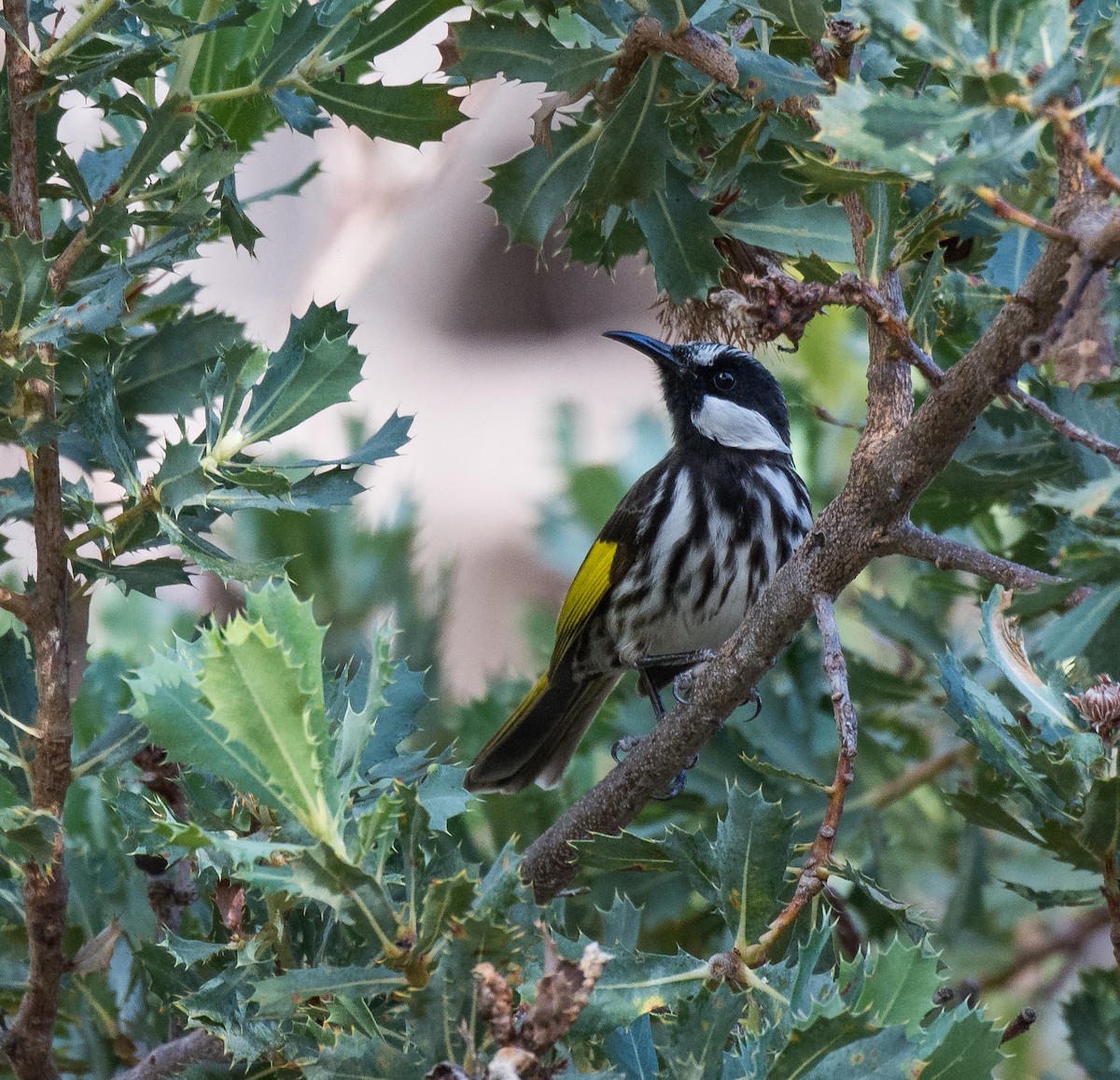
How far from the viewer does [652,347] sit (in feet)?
11.1

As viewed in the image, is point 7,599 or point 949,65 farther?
point 7,599

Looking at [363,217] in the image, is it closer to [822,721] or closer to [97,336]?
[822,721]

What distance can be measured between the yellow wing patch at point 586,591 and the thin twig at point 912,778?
826 millimetres

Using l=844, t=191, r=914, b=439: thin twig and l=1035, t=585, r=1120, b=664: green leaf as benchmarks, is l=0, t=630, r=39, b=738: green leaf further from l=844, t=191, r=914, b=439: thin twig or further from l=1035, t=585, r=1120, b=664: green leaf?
l=1035, t=585, r=1120, b=664: green leaf

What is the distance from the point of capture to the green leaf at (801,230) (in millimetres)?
1830

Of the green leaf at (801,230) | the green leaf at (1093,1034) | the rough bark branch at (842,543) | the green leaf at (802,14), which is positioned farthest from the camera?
the green leaf at (1093,1034)

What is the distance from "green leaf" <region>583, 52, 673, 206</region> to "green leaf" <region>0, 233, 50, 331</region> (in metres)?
0.68

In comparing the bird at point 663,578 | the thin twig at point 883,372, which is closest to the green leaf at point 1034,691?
the thin twig at point 883,372

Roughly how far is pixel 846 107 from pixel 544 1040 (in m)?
0.74

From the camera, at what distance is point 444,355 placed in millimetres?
8719

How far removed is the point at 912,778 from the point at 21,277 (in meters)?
1.88

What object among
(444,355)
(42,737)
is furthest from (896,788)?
(444,355)

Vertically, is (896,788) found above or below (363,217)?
below

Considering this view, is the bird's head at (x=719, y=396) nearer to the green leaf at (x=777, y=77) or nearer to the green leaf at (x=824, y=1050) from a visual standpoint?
the green leaf at (x=777, y=77)
